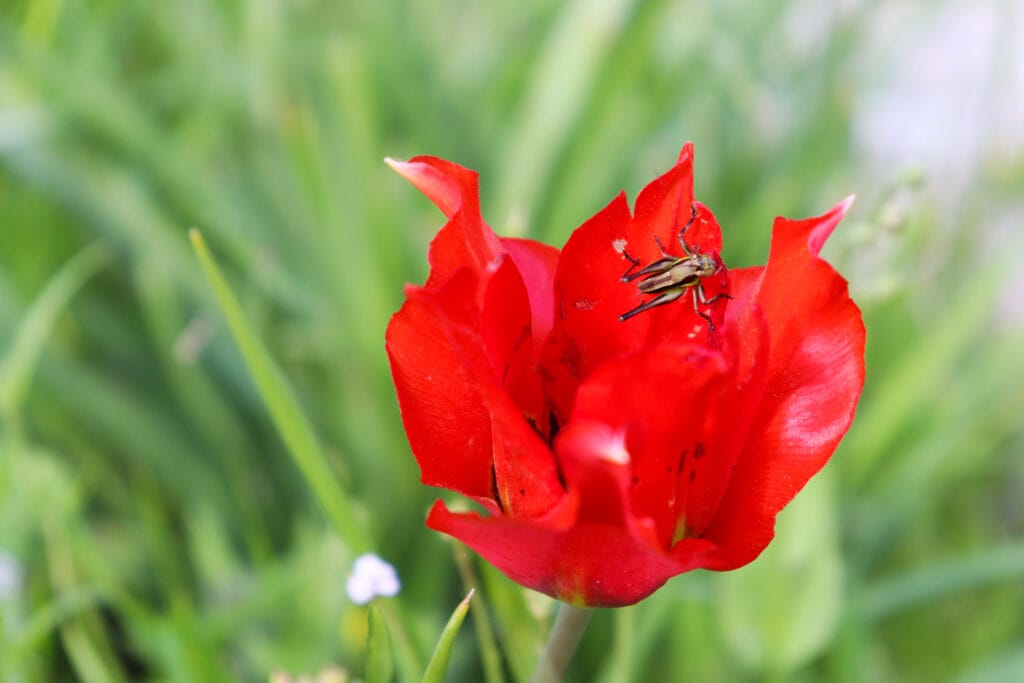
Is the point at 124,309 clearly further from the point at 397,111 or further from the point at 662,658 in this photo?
the point at 662,658

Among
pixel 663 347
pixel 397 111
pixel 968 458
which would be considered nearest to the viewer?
pixel 663 347

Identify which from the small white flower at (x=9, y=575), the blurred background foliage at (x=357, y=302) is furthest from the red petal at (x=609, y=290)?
the small white flower at (x=9, y=575)

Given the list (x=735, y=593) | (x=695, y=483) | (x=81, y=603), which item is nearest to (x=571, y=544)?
(x=695, y=483)

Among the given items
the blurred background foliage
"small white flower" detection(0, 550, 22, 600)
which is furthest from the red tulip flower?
"small white flower" detection(0, 550, 22, 600)

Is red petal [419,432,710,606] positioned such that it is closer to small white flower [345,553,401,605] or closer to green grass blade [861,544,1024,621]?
small white flower [345,553,401,605]

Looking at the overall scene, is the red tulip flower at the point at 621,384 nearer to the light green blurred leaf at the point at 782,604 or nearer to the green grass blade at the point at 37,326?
the light green blurred leaf at the point at 782,604

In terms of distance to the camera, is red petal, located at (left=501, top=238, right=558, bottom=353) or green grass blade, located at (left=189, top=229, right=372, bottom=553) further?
green grass blade, located at (left=189, top=229, right=372, bottom=553)

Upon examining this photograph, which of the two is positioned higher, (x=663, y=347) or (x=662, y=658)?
(x=663, y=347)
